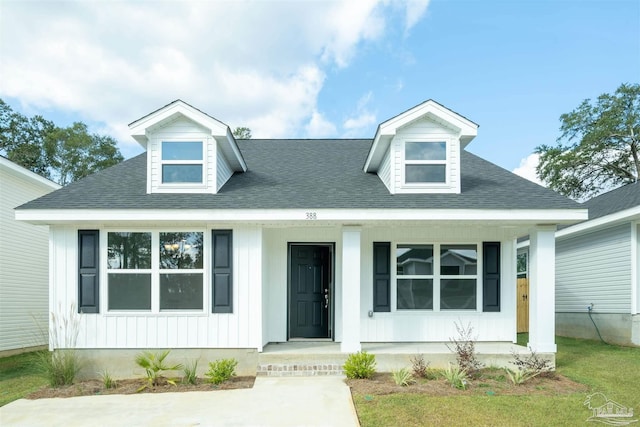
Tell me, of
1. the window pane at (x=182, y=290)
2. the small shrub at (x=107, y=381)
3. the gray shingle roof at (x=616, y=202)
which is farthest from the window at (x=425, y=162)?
the small shrub at (x=107, y=381)

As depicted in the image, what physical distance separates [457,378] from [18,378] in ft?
26.7

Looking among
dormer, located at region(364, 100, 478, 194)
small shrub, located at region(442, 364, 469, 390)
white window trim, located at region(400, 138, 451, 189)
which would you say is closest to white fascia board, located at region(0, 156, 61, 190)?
dormer, located at region(364, 100, 478, 194)

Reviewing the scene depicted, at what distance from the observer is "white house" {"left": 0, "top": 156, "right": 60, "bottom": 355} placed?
36.5 feet

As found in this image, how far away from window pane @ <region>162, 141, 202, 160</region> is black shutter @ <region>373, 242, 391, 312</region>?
13.3 ft

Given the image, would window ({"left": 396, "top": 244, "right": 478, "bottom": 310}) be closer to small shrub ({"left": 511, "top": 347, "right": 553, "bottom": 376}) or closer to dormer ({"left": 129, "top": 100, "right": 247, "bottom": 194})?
small shrub ({"left": 511, "top": 347, "right": 553, "bottom": 376})

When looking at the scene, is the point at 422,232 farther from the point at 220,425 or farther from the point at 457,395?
the point at 220,425

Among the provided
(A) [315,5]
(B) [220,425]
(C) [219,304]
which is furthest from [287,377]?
(A) [315,5]

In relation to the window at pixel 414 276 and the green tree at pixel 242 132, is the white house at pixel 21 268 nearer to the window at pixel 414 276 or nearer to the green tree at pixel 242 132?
the window at pixel 414 276

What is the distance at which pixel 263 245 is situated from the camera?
8.58 meters

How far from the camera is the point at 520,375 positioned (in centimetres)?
718

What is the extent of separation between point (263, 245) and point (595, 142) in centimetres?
2321

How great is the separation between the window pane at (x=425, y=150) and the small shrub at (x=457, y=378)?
4023 millimetres

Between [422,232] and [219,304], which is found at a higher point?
[422,232]

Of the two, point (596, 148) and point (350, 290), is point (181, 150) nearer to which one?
point (350, 290)
